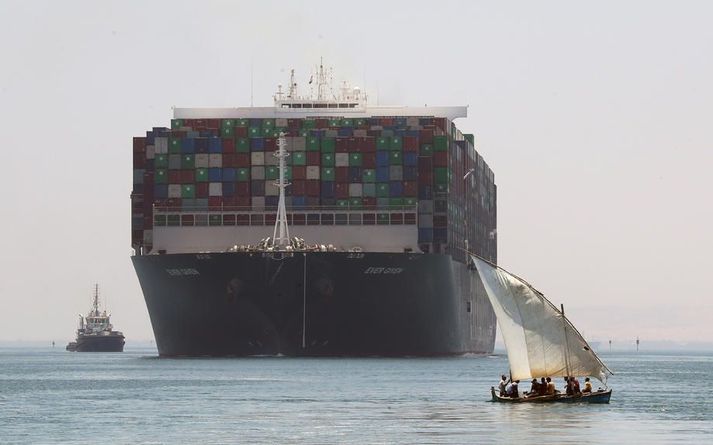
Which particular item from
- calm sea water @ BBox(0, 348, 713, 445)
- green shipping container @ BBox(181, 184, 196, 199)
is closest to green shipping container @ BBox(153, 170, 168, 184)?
green shipping container @ BBox(181, 184, 196, 199)

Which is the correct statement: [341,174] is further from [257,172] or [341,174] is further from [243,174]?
[243,174]

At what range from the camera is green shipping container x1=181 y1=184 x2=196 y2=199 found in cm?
13700

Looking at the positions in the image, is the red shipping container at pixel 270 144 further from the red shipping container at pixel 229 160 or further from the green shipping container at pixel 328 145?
the green shipping container at pixel 328 145

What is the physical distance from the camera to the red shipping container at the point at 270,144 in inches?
5374

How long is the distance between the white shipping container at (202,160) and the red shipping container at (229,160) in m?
1.40

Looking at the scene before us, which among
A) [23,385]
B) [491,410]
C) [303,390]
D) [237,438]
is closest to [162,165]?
[23,385]

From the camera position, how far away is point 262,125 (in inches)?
5556

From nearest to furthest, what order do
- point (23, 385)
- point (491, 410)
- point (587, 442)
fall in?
point (587, 442)
point (491, 410)
point (23, 385)

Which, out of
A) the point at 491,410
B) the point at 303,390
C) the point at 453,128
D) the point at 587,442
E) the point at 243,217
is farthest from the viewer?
the point at 453,128

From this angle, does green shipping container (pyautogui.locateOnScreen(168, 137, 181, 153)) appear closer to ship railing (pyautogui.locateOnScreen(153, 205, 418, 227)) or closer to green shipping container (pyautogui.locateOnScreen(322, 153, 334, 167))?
ship railing (pyautogui.locateOnScreen(153, 205, 418, 227))

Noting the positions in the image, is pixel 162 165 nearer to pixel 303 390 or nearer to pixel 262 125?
pixel 262 125

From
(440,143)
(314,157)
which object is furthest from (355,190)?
(440,143)

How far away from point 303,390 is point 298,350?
33090 millimetres

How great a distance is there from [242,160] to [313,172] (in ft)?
18.8
